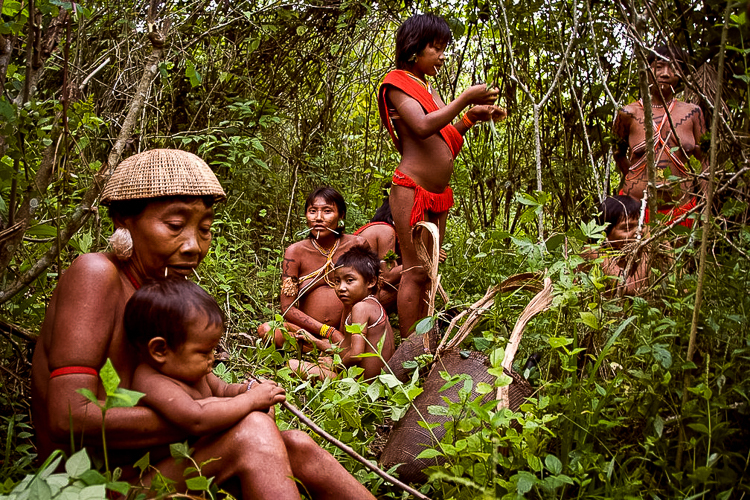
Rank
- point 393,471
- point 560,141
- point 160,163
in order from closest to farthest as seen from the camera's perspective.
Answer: point 160,163, point 393,471, point 560,141

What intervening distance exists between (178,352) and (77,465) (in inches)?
19.1

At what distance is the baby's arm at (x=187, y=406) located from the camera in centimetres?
183

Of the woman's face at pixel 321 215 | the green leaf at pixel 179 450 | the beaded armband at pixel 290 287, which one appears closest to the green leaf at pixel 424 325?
the green leaf at pixel 179 450

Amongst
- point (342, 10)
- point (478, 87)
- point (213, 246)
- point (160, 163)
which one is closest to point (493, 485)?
point (160, 163)

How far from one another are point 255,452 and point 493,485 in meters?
0.71

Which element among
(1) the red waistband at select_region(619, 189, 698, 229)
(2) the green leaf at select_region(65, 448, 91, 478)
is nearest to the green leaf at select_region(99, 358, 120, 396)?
(2) the green leaf at select_region(65, 448, 91, 478)

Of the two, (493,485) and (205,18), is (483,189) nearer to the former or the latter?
(205,18)

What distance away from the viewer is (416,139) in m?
3.90

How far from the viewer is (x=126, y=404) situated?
56.9 inches

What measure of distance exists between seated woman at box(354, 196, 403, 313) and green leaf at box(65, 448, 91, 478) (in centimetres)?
309

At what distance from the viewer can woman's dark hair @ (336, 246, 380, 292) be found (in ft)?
12.8

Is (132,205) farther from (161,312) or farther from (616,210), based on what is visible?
(616,210)

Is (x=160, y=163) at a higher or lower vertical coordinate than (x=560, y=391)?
higher

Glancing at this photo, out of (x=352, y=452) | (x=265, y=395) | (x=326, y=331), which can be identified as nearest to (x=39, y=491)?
(x=265, y=395)
